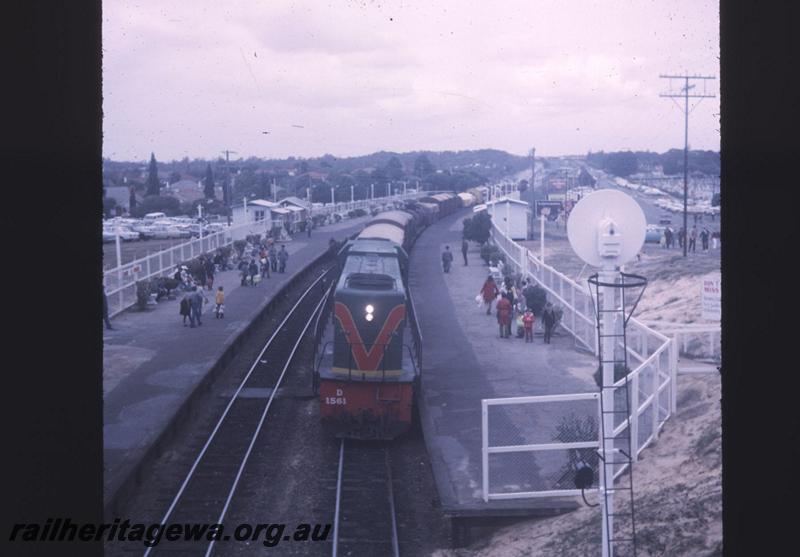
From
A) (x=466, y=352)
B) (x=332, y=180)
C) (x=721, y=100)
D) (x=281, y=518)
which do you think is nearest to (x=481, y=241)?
(x=466, y=352)

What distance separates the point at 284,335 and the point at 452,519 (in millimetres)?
12104

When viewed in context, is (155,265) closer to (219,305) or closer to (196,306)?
(219,305)

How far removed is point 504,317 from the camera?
1873 centimetres

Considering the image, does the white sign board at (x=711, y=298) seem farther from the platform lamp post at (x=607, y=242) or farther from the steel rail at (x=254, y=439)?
the platform lamp post at (x=607, y=242)

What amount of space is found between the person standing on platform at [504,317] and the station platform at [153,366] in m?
5.88

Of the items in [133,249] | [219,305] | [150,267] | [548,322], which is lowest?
[548,322]

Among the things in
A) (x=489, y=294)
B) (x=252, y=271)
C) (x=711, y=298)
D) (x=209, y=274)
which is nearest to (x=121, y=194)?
(x=209, y=274)

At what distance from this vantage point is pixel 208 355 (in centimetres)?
1700

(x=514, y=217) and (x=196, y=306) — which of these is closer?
(x=196, y=306)

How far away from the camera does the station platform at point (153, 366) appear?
36.9 ft

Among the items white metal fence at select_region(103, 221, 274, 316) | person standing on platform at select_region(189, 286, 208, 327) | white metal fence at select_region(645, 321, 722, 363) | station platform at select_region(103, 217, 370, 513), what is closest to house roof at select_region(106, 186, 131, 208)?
white metal fence at select_region(103, 221, 274, 316)

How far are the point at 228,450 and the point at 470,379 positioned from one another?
4925mm

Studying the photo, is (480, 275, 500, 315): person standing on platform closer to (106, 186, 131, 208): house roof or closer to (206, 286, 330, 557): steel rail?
(206, 286, 330, 557): steel rail
